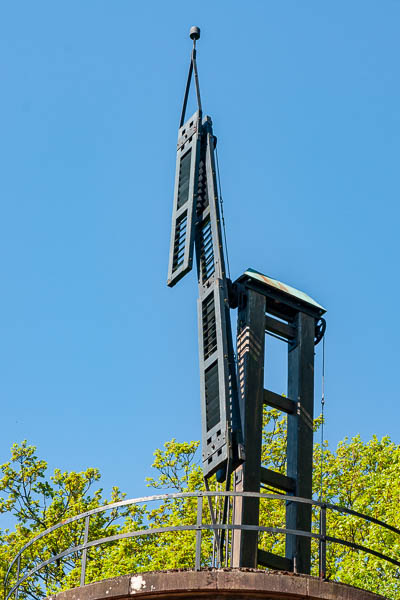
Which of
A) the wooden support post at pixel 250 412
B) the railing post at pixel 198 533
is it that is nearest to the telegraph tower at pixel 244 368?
the wooden support post at pixel 250 412

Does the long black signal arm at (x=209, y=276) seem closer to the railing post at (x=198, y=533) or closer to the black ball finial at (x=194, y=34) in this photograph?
the black ball finial at (x=194, y=34)

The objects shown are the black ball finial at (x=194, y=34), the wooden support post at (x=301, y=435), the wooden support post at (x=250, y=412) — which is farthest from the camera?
the black ball finial at (x=194, y=34)

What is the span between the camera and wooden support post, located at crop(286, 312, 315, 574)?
54.9 feet

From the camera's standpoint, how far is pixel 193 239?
761 inches

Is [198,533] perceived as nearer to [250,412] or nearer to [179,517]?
[250,412]

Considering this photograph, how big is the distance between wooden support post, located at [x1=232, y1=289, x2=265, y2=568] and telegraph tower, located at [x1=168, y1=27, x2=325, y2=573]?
0.01 meters

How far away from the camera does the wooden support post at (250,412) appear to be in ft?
53.1

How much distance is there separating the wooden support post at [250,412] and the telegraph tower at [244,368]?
0.01m

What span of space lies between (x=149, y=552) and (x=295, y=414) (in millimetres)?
11050

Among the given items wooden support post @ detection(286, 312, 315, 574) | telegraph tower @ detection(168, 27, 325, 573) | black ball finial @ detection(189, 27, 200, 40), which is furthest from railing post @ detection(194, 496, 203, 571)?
black ball finial @ detection(189, 27, 200, 40)

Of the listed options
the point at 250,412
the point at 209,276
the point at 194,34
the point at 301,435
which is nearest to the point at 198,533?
the point at 250,412

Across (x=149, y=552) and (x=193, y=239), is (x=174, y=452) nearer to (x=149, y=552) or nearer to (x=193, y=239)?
(x=149, y=552)

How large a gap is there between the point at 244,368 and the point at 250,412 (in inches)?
28.5

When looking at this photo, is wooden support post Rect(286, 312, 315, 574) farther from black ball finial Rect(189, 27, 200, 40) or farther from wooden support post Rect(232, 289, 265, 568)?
black ball finial Rect(189, 27, 200, 40)
